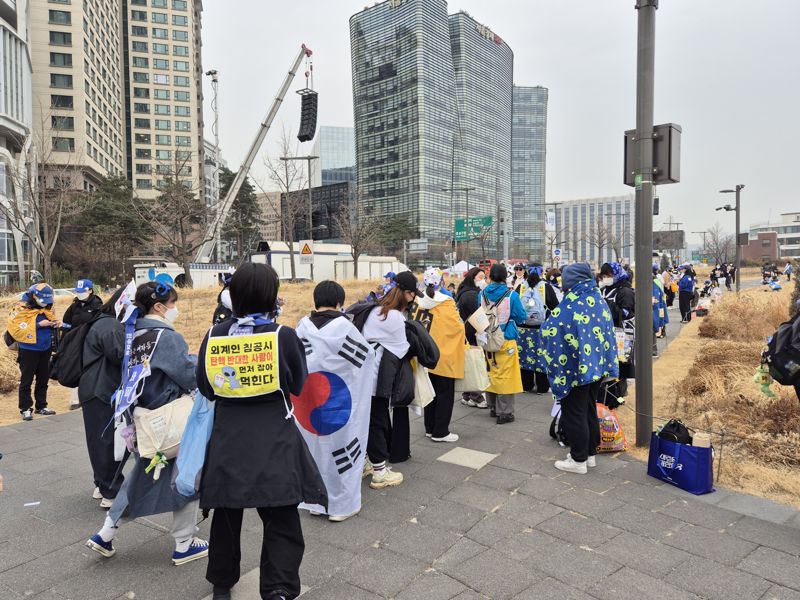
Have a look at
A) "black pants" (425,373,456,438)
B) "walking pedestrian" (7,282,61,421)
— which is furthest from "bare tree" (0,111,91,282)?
"black pants" (425,373,456,438)

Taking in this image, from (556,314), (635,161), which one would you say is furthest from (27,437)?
(635,161)

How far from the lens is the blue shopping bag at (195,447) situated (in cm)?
267

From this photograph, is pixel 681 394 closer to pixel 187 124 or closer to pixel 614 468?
pixel 614 468

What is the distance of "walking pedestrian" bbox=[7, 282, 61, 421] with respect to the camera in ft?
22.5

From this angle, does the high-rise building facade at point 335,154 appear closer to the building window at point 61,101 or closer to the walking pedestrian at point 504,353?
the building window at point 61,101

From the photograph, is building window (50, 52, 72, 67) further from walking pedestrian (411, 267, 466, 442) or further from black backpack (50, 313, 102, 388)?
walking pedestrian (411, 267, 466, 442)

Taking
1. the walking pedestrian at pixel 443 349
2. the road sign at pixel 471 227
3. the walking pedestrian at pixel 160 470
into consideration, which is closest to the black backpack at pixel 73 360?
the walking pedestrian at pixel 160 470

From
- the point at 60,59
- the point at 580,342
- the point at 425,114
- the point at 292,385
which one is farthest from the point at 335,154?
the point at 292,385

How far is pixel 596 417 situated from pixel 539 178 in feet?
312

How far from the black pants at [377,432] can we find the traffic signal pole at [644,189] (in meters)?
2.48

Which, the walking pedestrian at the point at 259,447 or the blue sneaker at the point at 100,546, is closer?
the walking pedestrian at the point at 259,447

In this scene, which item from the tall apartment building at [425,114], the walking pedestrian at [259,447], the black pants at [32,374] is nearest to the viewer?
the walking pedestrian at [259,447]

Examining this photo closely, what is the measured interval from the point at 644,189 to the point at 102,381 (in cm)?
486

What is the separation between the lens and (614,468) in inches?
189
